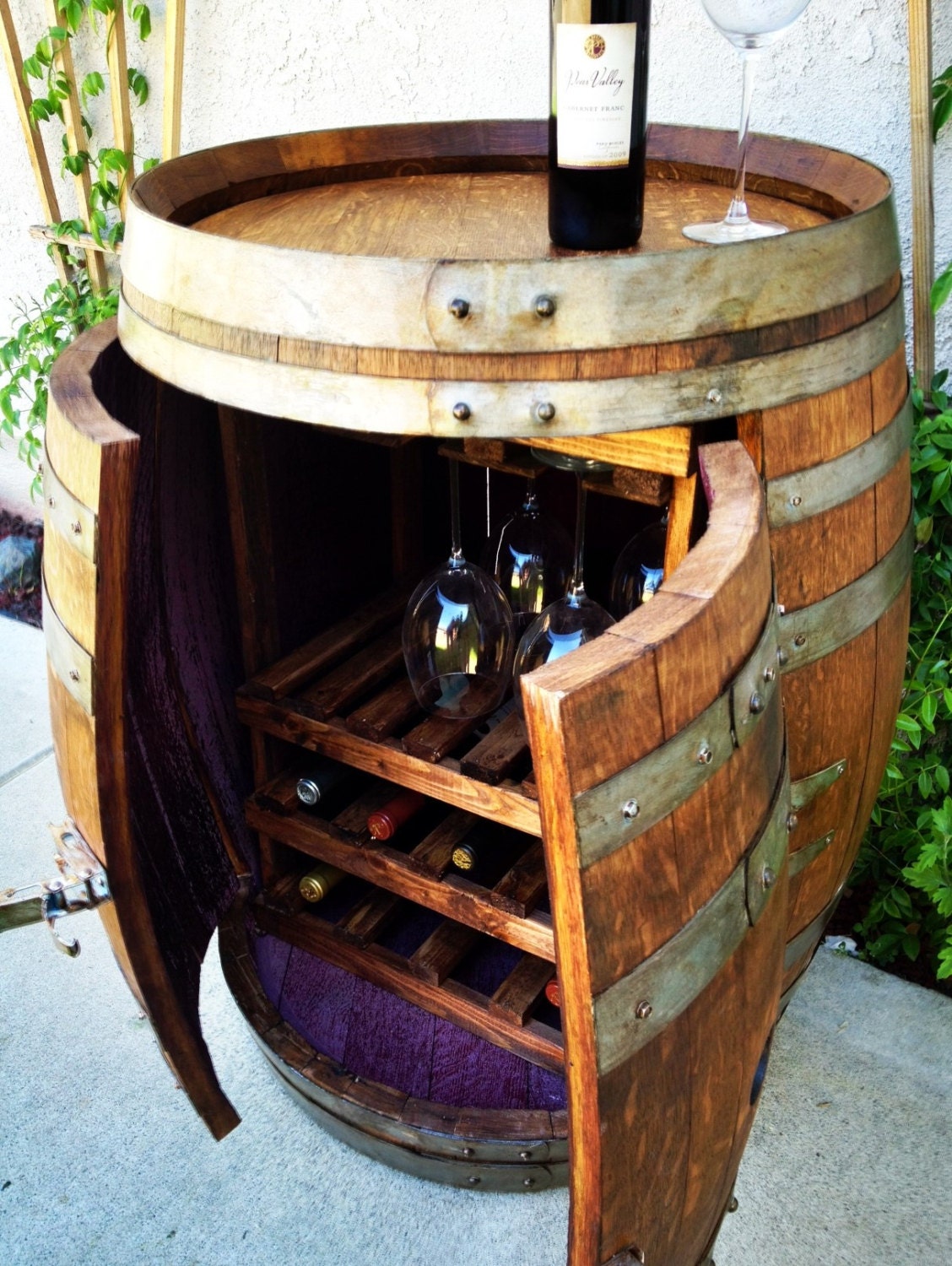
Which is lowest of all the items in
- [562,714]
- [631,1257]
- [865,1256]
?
[865,1256]

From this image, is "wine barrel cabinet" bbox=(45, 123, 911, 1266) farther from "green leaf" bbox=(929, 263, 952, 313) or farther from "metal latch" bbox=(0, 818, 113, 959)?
"green leaf" bbox=(929, 263, 952, 313)

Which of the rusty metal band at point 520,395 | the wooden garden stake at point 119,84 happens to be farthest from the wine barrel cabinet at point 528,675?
the wooden garden stake at point 119,84

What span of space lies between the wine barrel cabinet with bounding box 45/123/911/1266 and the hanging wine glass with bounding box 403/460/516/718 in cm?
5

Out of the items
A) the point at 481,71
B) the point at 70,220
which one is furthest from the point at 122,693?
the point at 70,220

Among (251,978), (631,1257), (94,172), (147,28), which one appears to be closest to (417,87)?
(147,28)

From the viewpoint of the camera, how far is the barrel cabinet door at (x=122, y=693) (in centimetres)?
95

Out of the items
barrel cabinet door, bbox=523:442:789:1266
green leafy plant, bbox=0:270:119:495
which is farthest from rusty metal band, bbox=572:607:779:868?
green leafy plant, bbox=0:270:119:495

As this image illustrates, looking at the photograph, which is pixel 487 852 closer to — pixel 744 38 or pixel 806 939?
pixel 806 939

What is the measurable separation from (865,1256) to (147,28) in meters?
2.58

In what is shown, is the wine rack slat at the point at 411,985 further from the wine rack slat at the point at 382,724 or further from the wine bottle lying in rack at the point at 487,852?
the wine rack slat at the point at 382,724

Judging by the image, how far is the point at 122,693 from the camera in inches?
40.2

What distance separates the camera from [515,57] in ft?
6.11

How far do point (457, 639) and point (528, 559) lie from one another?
0.64ft

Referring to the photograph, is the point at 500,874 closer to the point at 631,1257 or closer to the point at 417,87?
the point at 631,1257
